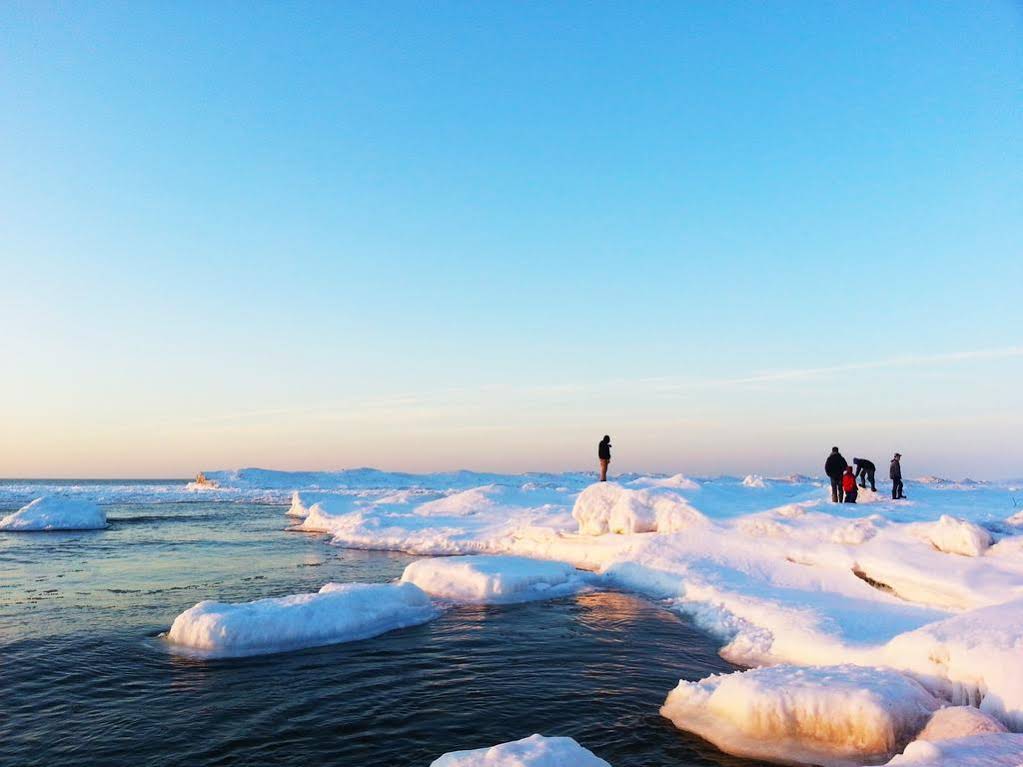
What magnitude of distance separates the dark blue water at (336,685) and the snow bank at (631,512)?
3892mm

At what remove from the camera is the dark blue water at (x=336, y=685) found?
7008 millimetres

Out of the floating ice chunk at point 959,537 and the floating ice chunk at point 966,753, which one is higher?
the floating ice chunk at point 959,537

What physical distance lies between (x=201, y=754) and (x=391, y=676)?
306cm

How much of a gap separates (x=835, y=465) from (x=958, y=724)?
13.9 meters

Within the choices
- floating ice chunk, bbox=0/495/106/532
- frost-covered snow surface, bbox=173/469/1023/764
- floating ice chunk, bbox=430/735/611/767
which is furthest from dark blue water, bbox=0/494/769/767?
floating ice chunk, bbox=0/495/106/532

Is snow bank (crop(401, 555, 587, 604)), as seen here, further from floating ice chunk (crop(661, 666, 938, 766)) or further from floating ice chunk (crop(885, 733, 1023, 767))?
floating ice chunk (crop(885, 733, 1023, 767))

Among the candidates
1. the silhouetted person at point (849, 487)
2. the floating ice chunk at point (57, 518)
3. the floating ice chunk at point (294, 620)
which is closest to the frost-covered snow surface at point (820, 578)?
the silhouetted person at point (849, 487)

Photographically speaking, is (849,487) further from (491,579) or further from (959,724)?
(959,724)

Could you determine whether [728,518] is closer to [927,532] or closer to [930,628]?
[927,532]

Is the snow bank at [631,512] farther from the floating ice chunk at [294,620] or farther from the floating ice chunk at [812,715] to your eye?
the floating ice chunk at [812,715]

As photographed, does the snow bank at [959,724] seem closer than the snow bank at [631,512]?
Yes

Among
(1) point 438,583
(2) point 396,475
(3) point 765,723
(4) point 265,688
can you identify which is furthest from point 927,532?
(2) point 396,475

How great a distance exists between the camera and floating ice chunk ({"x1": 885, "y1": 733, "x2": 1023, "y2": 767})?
5648 millimetres

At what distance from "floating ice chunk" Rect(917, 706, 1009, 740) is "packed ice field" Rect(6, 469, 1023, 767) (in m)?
0.02
